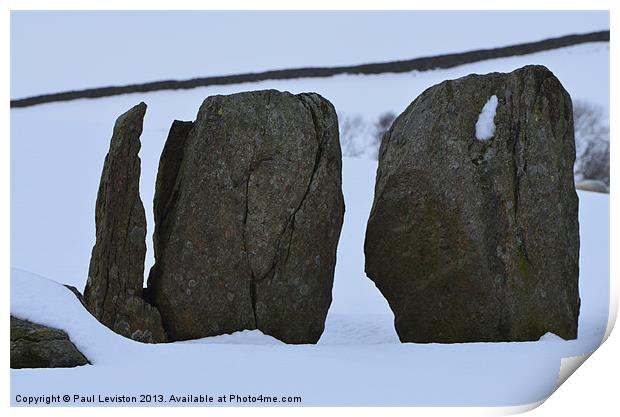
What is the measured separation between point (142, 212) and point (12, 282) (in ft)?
3.64

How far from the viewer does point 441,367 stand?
5.53 m

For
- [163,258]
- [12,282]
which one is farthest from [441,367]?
[12,282]

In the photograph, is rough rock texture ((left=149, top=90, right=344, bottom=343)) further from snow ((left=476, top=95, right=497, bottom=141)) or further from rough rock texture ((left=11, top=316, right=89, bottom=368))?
rough rock texture ((left=11, top=316, right=89, bottom=368))

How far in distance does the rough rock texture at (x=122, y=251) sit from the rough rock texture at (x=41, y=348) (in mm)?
931

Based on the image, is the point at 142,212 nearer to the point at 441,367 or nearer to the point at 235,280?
the point at 235,280

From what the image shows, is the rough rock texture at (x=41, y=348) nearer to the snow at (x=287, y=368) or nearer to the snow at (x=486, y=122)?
the snow at (x=287, y=368)

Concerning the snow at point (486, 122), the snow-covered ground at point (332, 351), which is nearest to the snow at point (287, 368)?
the snow-covered ground at point (332, 351)

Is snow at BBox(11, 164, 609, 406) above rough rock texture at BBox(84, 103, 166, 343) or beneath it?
beneath

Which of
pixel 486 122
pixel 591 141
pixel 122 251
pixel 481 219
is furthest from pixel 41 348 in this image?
pixel 591 141

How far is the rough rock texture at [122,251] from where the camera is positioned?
20.0 ft

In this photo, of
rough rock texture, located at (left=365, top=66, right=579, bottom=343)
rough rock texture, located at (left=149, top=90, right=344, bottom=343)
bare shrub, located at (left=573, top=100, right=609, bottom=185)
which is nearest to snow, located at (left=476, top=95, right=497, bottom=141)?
rough rock texture, located at (left=365, top=66, right=579, bottom=343)

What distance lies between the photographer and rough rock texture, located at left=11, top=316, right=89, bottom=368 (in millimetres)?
5074

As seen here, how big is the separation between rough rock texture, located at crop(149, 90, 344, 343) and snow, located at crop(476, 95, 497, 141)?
97 cm

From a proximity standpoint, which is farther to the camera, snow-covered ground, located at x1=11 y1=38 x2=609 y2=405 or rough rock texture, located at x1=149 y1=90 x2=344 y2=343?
rough rock texture, located at x1=149 y1=90 x2=344 y2=343
